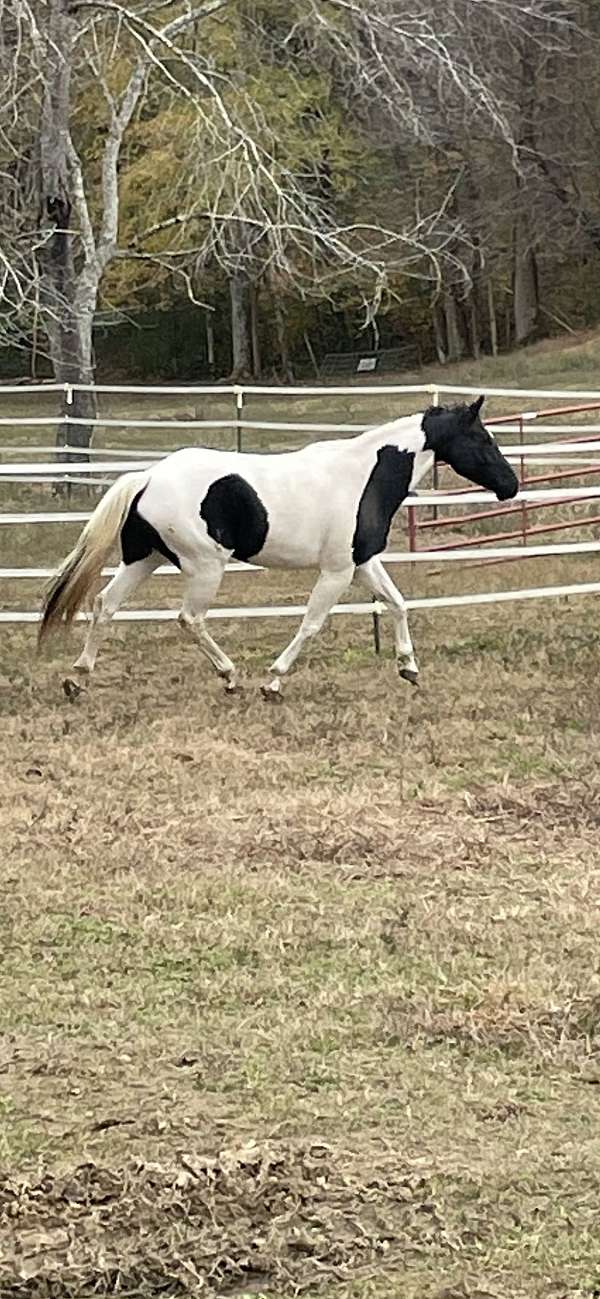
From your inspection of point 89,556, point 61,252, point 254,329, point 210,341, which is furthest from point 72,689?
point 210,341

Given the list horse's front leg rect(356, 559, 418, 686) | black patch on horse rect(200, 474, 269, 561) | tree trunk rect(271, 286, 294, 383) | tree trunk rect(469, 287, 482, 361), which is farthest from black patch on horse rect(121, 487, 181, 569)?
tree trunk rect(469, 287, 482, 361)

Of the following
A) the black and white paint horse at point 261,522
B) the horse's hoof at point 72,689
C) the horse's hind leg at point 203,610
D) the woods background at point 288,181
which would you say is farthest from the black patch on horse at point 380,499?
the woods background at point 288,181

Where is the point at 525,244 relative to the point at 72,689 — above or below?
above

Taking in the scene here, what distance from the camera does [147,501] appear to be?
8031 mm

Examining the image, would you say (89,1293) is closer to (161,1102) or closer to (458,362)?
(161,1102)

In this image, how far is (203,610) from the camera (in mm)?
8391

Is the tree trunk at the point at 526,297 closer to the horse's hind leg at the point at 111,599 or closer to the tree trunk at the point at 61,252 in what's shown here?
the tree trunk at the point at 61,252

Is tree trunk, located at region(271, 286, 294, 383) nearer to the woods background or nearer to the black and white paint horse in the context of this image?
the woods background

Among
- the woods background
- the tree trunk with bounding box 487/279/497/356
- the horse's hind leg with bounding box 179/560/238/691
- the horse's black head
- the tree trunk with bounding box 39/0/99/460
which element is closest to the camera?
the horse's hind leg with bounding box 179/560/238/691

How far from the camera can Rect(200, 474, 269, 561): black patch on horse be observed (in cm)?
812

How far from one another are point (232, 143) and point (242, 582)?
4.97m

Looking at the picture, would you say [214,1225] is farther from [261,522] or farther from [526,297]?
[526,297]

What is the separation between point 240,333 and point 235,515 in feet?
101

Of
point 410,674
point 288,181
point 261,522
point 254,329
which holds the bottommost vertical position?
point 410,674
